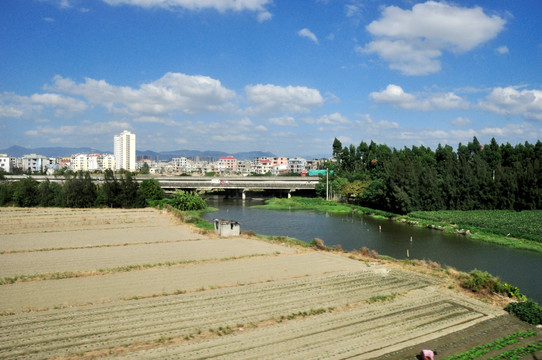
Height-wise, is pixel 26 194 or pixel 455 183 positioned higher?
pixel 455 183

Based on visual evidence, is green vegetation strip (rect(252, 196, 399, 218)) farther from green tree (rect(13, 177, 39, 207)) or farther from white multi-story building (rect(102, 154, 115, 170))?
white multi-story building (rect(102, 154, 115, 170))

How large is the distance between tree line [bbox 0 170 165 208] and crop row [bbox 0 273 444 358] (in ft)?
80.9

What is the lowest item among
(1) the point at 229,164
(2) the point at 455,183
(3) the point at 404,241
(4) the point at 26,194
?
(3) the point at 404,241

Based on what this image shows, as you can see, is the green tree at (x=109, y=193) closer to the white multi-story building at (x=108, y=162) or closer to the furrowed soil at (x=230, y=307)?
the furrowed soil at (x=230, y=307)

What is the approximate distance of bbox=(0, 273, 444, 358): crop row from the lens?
7.41 m

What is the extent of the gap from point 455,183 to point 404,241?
39.2 ft

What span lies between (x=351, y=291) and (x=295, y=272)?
243cm

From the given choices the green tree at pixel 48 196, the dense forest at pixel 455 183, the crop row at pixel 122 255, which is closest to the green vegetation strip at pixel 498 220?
the dense forest at pixel 455 183

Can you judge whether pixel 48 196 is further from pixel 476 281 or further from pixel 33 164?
pixel 33 164

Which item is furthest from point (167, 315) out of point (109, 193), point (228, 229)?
point (109, 193)

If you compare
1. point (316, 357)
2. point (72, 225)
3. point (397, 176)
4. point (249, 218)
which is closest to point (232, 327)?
point (316, 357)

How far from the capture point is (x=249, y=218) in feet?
99.3

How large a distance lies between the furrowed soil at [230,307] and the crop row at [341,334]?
0.08ft

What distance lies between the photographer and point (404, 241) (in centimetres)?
2075
